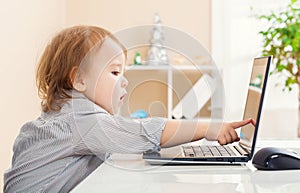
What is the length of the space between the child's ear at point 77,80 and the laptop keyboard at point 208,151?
28 cm

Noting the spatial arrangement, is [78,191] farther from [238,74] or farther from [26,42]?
[238,74]

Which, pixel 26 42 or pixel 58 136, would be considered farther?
pixel 26 42

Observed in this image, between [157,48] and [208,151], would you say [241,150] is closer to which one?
[208,151]

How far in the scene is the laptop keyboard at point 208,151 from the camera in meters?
1.17

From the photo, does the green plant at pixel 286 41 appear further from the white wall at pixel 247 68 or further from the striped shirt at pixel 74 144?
the striped shirt at pixel 74 144

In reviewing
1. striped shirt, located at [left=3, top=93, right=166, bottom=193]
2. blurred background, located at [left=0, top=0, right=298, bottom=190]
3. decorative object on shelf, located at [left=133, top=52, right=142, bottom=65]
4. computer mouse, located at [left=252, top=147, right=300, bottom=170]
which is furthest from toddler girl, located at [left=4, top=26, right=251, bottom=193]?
blurred background, located at [left=0, top=0, right=298, bottom=190]

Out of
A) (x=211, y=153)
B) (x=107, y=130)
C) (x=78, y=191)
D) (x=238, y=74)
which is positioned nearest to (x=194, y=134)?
(x=211, y=153)

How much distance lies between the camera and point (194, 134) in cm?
118

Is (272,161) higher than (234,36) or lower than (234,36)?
higher

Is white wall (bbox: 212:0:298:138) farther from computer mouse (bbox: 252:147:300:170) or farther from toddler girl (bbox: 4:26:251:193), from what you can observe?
computer mouse (bbox: 252:147:300:170)

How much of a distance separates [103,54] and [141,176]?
34cm

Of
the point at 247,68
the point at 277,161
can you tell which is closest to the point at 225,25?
the point at 247,68

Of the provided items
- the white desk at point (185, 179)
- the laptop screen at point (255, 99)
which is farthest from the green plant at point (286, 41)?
the white desk at point (185, 179)

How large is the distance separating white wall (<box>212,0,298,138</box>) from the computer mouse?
244cm
